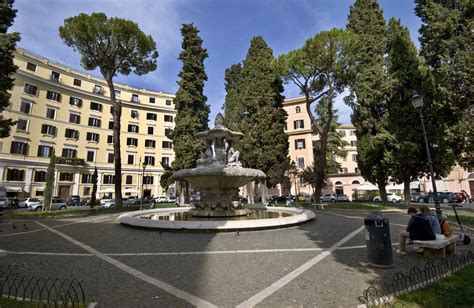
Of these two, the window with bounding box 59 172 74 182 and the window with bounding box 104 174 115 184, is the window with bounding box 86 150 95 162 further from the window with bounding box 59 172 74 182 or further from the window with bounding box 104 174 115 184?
the window with bounding box 59 172 74 182

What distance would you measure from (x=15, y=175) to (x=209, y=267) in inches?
1605

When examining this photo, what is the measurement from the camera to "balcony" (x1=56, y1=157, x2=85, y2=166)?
125ft

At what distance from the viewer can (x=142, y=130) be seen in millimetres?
49344

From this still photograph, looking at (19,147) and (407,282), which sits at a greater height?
(19,147)

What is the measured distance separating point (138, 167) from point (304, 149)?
30.4 m

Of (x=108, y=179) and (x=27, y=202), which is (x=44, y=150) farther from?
(x=108, y=179)

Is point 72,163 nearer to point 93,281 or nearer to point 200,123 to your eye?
point 200,123

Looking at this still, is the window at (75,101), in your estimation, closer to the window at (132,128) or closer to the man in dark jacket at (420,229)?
the window at (132,128)

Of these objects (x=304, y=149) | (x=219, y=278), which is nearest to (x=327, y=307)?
(x=219, y=278)

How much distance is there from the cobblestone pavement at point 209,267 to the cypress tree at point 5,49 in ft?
39.1

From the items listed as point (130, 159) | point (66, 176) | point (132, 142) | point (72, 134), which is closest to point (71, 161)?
point (66, 176)

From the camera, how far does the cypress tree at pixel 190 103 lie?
30.8 meters

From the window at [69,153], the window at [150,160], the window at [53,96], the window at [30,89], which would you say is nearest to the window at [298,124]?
the window at [150,160]

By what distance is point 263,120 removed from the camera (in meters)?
32.5
